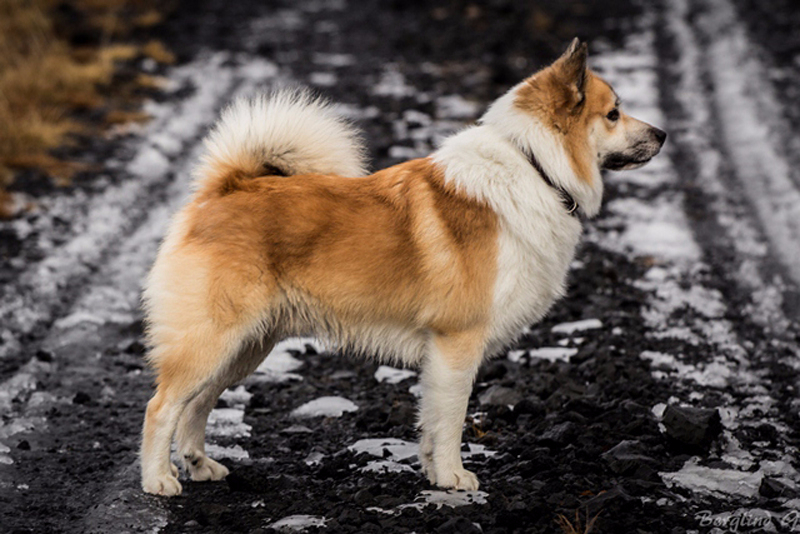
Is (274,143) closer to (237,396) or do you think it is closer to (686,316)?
(237,396)

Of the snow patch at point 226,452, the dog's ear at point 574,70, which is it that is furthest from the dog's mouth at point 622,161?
the snow patch at point 226,452

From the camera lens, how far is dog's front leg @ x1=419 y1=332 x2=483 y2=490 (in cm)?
382

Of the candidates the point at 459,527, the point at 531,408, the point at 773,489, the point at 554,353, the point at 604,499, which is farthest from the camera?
the point at 554,353

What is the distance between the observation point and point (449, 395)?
3816 mm

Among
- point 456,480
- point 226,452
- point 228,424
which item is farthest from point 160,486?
point 456,480

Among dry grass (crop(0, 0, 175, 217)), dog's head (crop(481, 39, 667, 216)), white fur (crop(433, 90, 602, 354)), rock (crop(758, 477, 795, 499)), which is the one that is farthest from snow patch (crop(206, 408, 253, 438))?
dry grass (crop(0, 0, 175, 217))

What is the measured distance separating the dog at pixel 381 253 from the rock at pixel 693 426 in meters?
0.84

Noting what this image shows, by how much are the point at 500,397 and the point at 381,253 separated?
1382mm

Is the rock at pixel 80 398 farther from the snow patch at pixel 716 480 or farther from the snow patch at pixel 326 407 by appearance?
the snow patch at pixel 716 480

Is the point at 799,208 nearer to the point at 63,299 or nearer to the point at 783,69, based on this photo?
the point at 783,69

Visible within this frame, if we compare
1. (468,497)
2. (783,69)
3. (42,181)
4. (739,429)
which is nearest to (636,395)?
(739,429)

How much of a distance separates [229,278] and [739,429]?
2607 millimetres

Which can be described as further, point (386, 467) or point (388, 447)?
point (388, 447)

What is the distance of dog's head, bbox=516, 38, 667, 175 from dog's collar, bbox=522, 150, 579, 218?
121mm
